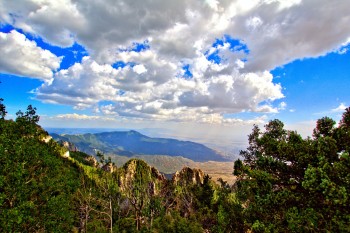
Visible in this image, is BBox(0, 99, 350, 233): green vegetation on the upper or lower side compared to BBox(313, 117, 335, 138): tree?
lower

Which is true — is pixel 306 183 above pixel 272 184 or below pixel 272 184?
above

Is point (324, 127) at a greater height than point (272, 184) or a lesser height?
greater

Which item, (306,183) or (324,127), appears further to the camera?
(324,127)

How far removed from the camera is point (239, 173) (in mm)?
32469

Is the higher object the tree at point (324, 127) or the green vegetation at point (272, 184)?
the tree at point (324, 127)

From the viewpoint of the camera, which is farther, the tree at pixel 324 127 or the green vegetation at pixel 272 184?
the tree at pixel 324 127

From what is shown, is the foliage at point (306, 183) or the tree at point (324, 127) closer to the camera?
the foliage at point (306, 183)

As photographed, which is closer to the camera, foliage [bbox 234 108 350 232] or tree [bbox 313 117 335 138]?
foliage [bbox 234 108 350 232]

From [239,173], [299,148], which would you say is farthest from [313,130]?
[239,173]

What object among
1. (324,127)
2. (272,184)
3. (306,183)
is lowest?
(272,184)

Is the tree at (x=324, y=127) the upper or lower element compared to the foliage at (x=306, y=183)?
upper

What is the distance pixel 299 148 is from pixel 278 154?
7.31 ft

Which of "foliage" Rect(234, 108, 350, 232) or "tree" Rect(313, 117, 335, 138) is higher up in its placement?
"tree" Rect(313, 117, 335, 138)

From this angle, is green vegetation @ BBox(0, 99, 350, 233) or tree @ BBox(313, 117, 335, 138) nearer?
green vegetation @ BBox(0, 99, 350, 233)
